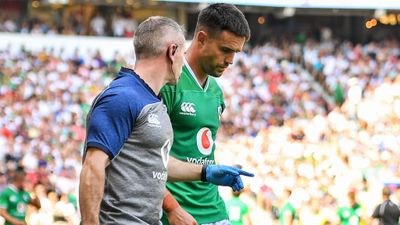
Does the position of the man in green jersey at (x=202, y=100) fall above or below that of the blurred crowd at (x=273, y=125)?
above

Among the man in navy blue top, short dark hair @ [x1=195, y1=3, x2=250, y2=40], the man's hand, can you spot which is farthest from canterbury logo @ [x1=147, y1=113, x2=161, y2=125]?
short dark hair @ [x1=195, y1=3, x2=250, y2=40]

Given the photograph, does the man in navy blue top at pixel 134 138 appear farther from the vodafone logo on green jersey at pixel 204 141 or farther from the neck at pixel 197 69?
the neck at pixel 197 69

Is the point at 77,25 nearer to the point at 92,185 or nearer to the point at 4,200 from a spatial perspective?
the point at 4,200

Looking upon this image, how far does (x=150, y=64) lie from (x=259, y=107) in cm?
2250

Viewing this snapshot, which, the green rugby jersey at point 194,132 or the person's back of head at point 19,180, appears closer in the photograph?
the green rugby jersey at point 194,132

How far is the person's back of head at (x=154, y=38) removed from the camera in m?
4.55

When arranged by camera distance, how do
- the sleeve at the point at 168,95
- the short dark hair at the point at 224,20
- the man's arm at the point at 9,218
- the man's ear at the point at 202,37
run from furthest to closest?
the man's arm at the point at 9,218 < the man's ear at the point at 202,37 < the short dark hair at the point at 224,20 < the sleeve at the point at 168,95

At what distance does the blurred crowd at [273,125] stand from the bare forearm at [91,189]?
356 inches

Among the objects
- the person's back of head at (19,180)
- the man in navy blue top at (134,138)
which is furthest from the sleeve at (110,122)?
the person's back of head at (19,180)

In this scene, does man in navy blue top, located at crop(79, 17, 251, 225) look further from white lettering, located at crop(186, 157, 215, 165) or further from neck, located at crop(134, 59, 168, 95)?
white lettering, located at crop(186, 157, 215, 165)

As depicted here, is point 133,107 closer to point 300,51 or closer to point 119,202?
point 119,202

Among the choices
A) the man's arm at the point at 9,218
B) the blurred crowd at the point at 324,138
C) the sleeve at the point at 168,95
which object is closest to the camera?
the sleeve at the point at 168,95

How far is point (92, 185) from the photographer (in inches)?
166

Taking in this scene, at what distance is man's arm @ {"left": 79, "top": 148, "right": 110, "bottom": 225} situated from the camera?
4191 millimetres
